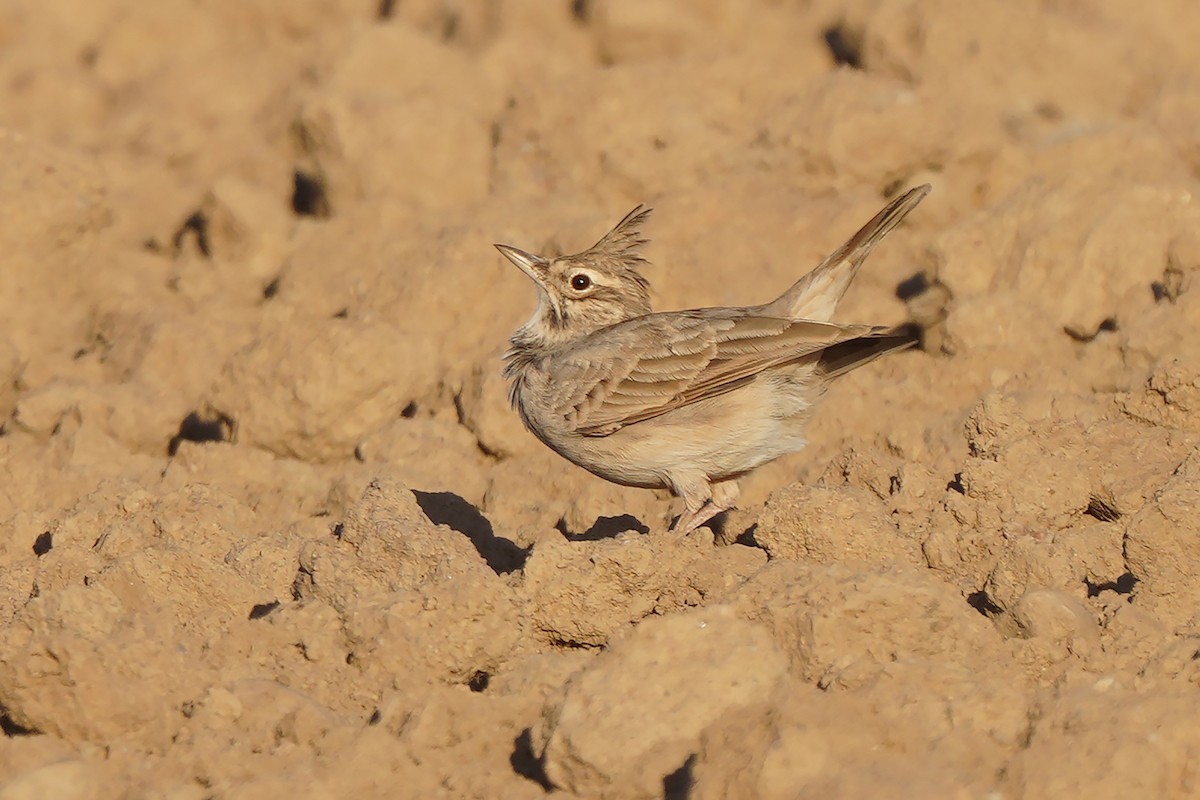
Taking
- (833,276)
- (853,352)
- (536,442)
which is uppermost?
(833,276)

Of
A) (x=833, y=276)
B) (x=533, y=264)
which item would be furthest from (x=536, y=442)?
(x=833, y=276)

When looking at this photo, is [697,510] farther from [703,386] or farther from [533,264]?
[533,264]

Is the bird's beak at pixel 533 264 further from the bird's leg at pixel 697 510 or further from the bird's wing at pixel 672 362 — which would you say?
the bird's leg at pixel 697 510

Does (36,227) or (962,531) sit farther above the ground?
(36,227)

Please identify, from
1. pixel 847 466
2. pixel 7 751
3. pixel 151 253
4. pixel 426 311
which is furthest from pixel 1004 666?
pixel 151 253

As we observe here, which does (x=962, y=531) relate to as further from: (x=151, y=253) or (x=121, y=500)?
(x=151, y=253)

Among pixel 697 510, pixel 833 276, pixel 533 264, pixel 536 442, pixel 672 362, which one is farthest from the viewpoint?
pixel 536 442
